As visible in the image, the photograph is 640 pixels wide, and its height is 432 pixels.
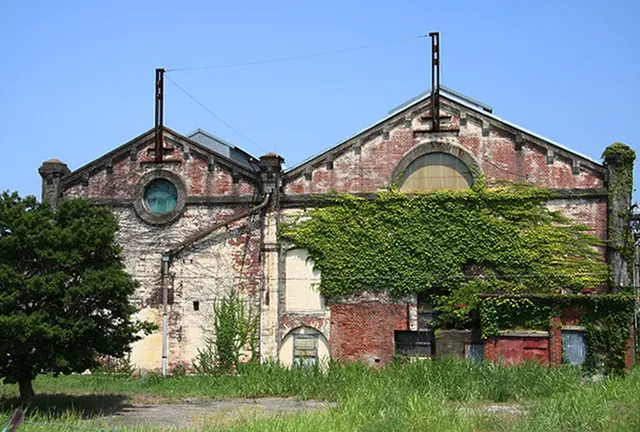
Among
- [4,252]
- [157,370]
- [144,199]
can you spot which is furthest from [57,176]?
[4,252]

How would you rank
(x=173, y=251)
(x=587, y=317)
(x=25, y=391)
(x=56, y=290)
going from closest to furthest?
1. (x=56, y=290)
2. (x=25, y=391)
3. (x=587, y=317)
4. (x=173, y=251)

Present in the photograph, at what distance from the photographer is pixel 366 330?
2514 centimetres

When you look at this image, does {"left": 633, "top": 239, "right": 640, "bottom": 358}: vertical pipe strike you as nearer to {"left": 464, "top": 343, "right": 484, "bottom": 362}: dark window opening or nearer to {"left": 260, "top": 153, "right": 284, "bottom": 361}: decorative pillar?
{"left": 464, "top": 343, "right": 484, "bottom": 362}: dark window opening

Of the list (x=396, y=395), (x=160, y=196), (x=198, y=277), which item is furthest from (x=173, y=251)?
(x=396, y=395)

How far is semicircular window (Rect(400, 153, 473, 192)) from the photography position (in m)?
25.6

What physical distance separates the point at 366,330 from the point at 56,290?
33.0 feet

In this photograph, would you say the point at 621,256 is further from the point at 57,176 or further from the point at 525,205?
the point at 57,176

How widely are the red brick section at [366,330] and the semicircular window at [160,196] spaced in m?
6.51

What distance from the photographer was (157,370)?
85.5ft

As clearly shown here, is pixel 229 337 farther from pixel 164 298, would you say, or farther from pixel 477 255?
pixel 477 255

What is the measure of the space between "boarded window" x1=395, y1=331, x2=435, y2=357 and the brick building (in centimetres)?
→ 7

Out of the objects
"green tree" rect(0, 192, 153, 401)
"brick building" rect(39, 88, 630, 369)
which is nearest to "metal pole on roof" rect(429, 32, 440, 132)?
"brick building" rect(39, 88, 630, 369)

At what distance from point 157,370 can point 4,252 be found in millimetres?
8505

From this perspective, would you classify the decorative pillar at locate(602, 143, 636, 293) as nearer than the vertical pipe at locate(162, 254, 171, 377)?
Yes
